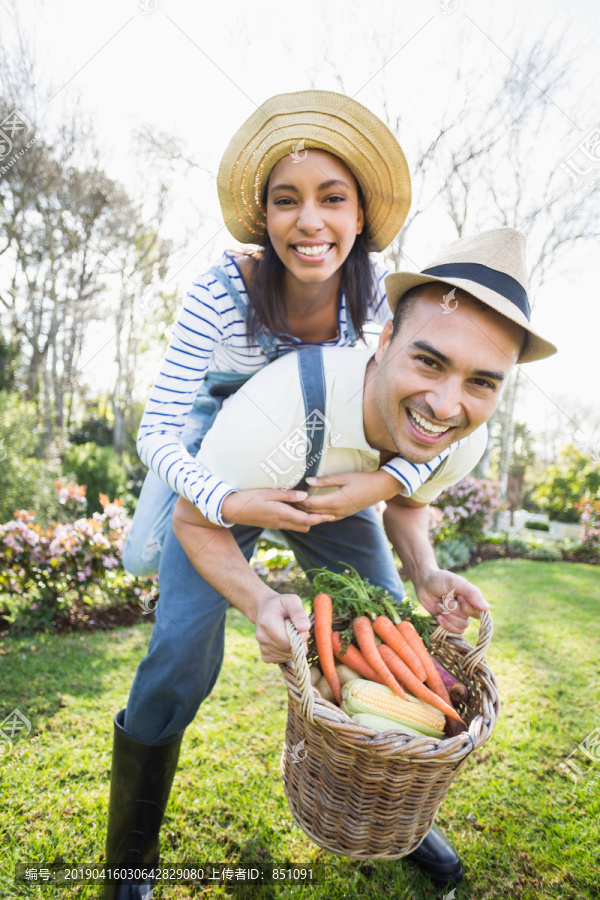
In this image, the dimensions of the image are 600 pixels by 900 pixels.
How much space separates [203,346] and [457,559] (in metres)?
6.45

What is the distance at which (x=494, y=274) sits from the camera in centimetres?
153

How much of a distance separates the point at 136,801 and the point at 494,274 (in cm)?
Answer: 207

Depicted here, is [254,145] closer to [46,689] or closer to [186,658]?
[186,658]

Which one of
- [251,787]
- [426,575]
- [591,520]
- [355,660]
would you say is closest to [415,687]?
[355,660]

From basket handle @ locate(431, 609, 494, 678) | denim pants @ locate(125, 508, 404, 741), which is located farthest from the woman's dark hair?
basket handle @ locate(431, 609, 494, 678)

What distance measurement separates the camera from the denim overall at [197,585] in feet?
5.62

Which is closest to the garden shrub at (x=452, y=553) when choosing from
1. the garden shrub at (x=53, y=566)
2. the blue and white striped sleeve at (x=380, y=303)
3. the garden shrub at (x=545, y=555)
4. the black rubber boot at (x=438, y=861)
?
the garden shrub at (x=545, y=555)

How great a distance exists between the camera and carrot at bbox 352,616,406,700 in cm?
163

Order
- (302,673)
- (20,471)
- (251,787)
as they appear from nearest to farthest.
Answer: (302,673) < (251,787) < (20,471)

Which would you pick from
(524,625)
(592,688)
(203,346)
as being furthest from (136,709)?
(524,625)

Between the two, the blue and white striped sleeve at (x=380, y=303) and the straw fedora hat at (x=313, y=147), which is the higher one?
the straw fedora hat at (x=313, y=147)

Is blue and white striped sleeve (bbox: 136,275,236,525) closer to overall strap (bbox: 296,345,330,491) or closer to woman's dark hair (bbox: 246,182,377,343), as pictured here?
woman's dark hair (bbox: 246,182,377,343)

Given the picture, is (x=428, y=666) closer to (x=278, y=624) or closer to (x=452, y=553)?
(x=278, y=624)

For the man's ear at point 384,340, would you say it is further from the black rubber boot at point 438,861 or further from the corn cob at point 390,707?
the black rubber boot at point 438,861
